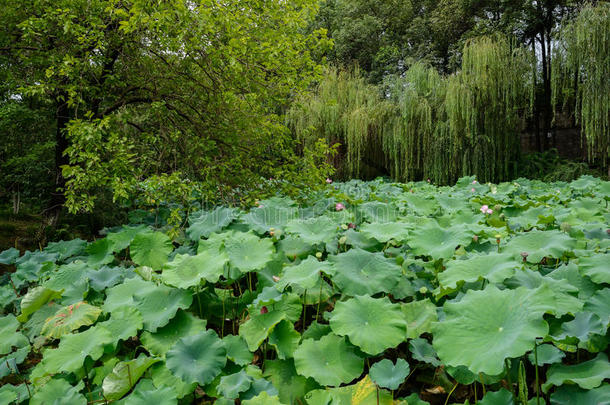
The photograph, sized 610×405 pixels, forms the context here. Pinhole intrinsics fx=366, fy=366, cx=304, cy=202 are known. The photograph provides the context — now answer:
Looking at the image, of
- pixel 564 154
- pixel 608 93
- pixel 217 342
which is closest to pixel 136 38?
pixel 217 342

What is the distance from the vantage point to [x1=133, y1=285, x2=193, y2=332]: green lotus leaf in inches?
49.6

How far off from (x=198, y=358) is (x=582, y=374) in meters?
1.01

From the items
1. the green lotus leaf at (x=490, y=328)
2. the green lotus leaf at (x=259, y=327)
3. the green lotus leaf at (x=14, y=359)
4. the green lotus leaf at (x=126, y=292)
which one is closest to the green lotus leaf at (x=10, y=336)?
the green lotus leaf at (x=14, y=359)

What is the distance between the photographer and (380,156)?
841 centimetres

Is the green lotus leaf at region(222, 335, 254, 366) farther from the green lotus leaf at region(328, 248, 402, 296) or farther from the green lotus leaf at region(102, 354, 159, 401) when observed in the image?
the green lotus leaf at region(328, 248, 402, 296)

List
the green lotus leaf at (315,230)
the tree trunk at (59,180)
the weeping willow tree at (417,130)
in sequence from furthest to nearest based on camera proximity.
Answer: the weeping willow tree at (417,130) → the tree trunk at (59,180) → the green lotus leaf at (315,230)

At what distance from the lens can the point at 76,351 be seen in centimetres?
119

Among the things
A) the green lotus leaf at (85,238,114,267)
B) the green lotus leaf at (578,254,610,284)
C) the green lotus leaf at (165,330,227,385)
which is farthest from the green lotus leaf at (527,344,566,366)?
the green lotus leaf at (85,238,114,267)

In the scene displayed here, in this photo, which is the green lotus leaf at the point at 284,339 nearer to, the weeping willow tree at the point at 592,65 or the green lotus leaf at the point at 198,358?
the green lotus leaf at the point at 198,358

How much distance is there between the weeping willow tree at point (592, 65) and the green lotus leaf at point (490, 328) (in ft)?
21.1

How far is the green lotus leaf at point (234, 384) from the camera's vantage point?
972 millimetres

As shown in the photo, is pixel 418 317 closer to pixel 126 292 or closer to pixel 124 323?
pixel 124 323

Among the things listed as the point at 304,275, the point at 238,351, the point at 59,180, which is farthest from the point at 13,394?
the point at 59,180

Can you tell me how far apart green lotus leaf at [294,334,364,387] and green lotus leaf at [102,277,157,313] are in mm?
658
